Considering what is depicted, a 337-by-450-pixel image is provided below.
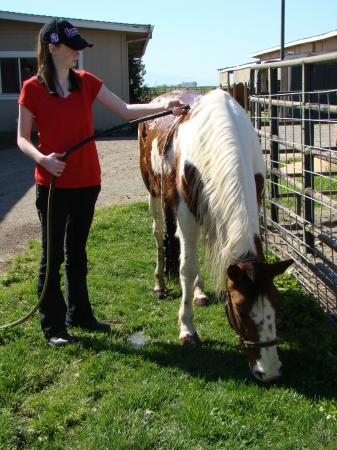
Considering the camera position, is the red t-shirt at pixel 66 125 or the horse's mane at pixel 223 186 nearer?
the horse's mane at pixel 223 186

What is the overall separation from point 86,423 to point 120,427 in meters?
0.20

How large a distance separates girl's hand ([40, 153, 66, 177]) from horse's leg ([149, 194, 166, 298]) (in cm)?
163

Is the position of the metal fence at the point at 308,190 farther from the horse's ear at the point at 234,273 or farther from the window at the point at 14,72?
the window at the point at 14,72

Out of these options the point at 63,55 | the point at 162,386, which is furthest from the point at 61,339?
the point at 63,55

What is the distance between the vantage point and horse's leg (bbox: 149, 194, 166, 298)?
441 centimetres

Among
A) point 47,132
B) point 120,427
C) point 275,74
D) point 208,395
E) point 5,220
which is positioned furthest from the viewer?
point 5,220

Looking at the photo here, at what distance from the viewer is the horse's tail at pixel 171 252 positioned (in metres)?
4.00

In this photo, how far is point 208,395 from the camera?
275 cm

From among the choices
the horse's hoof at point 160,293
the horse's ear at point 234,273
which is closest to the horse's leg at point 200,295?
the horse's hoof at point 160,293

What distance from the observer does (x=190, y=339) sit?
3410mm

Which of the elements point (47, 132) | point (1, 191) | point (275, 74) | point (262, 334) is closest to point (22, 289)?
point (47, 132)

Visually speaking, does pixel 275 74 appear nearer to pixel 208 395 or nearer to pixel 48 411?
pixel 208 395

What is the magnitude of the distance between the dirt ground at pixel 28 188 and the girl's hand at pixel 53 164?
7.76 feet

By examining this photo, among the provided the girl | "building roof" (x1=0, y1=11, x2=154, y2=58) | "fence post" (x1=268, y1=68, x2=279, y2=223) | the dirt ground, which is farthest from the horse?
"building roof" (x1=0, y1=11, x2=154, y2=58)
